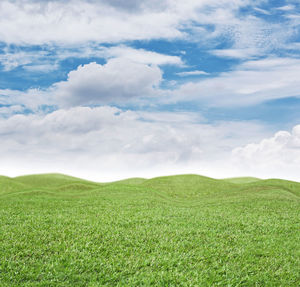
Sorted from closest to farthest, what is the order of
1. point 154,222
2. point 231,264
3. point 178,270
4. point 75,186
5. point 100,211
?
1. point 178,270
2. point 231,264
3. point 154,222
4. point 100,211
5. point 75,186

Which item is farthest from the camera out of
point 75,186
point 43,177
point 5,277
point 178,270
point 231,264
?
point 43,177

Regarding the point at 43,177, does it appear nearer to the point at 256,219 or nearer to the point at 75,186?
the point at 75,186

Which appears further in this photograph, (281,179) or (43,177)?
(43,177)

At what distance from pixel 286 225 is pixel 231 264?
8673mm

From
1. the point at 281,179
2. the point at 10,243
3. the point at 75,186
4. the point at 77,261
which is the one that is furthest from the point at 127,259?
the point at 281,179

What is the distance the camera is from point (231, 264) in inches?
467

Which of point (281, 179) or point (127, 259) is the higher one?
point (281, 179)

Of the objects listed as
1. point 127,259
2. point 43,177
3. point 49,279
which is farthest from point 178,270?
point 43,177

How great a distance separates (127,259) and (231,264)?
13.2 ft

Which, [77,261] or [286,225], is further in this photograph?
[286,225]

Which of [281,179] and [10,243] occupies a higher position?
[281,179]

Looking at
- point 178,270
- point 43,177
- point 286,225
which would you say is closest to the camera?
point 178,270

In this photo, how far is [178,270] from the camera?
432 inches

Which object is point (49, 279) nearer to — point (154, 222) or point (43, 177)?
point (154, 222)
